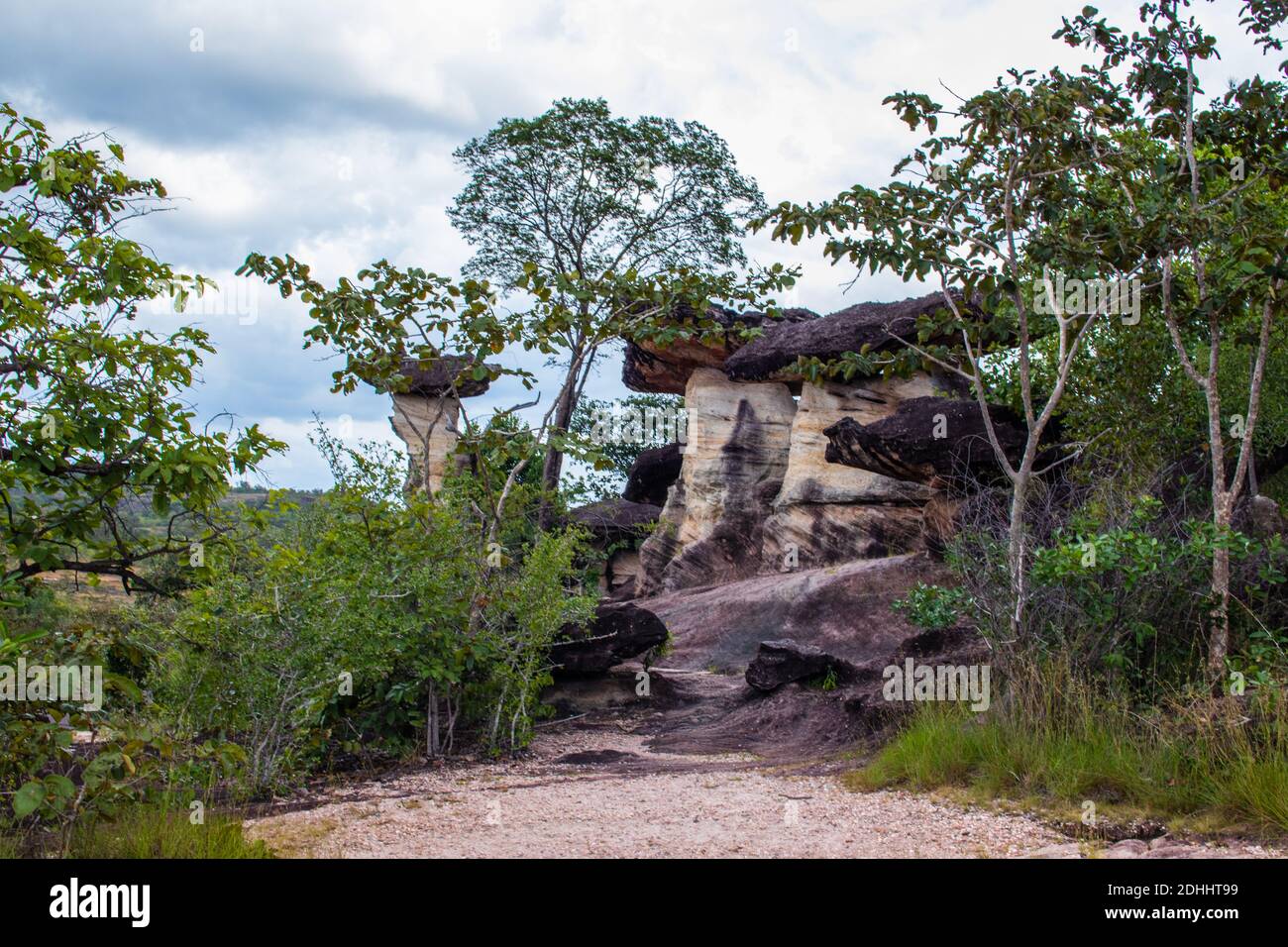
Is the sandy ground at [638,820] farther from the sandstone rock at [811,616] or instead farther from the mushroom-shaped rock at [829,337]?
the mushroom-shaped rock at [829,337]

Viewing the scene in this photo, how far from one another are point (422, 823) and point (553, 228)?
1950cm

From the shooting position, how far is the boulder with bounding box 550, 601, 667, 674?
11.4 metres

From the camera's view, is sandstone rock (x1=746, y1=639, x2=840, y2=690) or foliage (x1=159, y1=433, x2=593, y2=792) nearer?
foliage (x1=159, y1=433, x2=593, y2=792)

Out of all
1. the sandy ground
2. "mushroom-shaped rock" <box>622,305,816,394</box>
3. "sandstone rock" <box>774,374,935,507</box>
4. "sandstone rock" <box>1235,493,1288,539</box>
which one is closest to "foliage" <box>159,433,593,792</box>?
the sandy ground

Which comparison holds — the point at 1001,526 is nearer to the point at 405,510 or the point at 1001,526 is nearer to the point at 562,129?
the point at 405,510

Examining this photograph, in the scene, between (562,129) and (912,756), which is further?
(562,129)

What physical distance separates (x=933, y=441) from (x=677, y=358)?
32.4 ft

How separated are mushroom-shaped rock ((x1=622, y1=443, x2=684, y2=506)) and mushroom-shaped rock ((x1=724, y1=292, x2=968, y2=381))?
16.4ft

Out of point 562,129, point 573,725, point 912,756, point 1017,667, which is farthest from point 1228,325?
point 562,129

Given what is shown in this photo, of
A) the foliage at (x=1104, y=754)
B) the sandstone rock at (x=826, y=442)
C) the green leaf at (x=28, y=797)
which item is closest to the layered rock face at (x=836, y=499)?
the sandstone rock at (x=826, y=442)

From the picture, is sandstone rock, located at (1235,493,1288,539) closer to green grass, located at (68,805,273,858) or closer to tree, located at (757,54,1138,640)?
tree, located at (757,54,1138,640)

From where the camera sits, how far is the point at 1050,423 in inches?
580

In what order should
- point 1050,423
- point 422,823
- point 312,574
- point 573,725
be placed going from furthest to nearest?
point 1050,423
point 573,725
point 312,574
point 422,823
